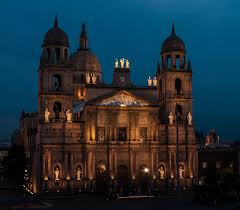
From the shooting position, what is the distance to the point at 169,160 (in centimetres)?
7856

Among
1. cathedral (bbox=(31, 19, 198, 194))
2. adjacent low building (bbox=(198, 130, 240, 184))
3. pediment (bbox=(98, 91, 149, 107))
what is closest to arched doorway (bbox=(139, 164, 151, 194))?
cathedral (bbox=(31, 19, 198, 194))

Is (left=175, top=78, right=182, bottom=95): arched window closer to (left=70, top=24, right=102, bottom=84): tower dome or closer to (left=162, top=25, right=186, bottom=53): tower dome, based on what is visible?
(left=162, top=25, right=186, bottom=53): tower dome

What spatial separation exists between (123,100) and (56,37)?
44.3 feet

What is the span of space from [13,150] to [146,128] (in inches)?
1081

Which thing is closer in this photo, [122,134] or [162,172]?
[122,134]

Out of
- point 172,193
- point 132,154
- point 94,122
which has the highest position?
point 94,122

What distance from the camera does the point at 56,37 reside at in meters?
77.4

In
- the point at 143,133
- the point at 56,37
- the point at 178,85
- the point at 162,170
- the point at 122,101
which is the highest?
the point at 56,37

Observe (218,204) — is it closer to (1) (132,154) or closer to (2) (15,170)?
(1) (132,154)

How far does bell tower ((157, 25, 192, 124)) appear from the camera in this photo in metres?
81.0

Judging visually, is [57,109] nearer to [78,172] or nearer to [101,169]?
[78,172]

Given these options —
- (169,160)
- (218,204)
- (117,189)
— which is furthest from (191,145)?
(218,204)

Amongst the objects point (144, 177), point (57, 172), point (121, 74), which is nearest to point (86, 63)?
point (121, 74)

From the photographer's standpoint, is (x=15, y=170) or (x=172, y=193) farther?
(x=15, y=170)
